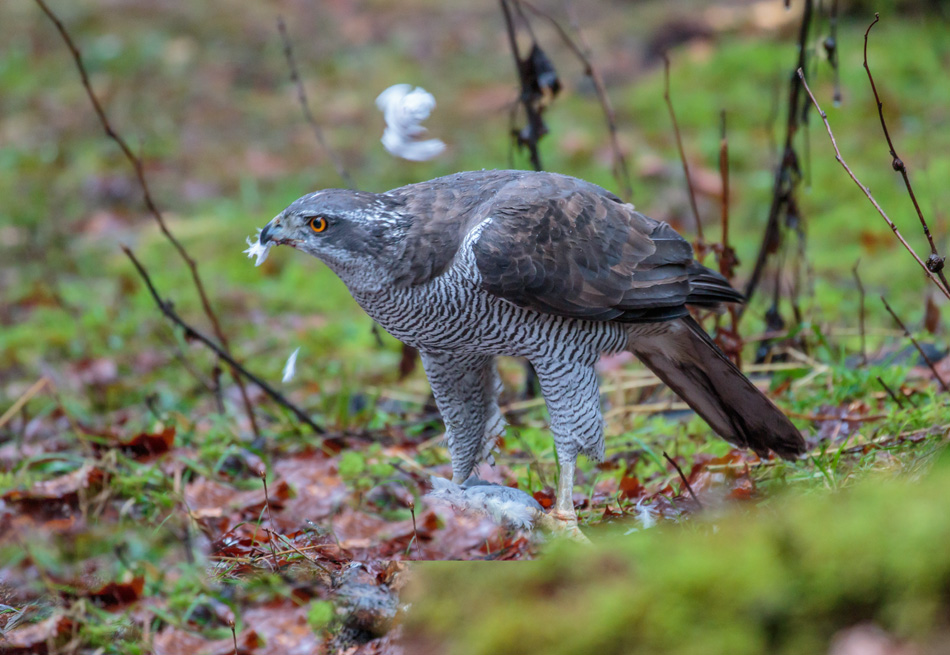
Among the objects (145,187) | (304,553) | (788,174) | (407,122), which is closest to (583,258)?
(407,122)

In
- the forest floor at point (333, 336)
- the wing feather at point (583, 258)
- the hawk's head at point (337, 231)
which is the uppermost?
the hawk's head at point (337, 231)

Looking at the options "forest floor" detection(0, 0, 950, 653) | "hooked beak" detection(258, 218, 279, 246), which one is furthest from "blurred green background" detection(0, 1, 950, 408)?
"hooked beak" detection(258, 218, 279, 246)

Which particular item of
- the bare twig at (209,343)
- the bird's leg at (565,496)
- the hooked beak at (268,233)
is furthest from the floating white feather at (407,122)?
the bird's leg at (565,496)

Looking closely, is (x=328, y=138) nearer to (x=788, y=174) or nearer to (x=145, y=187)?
(x=145, y=187)

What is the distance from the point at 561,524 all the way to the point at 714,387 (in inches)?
42.4

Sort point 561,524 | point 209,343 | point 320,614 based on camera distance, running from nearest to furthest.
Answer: point 320,614 → point 561,524 → point 209,343

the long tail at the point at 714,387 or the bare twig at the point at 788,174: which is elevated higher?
the bare twig at the point at 788,174

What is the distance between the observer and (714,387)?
3.79 meters

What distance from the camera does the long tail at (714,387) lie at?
11.7 ft

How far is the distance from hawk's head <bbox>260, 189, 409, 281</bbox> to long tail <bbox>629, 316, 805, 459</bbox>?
121 cm

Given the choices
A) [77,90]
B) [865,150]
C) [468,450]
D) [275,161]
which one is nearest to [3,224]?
[275,161]

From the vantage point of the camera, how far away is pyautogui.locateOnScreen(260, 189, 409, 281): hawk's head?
3148mm

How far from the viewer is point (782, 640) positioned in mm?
1384

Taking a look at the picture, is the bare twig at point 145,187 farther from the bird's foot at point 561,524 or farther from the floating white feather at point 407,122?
the bird's foot at point 561,524
